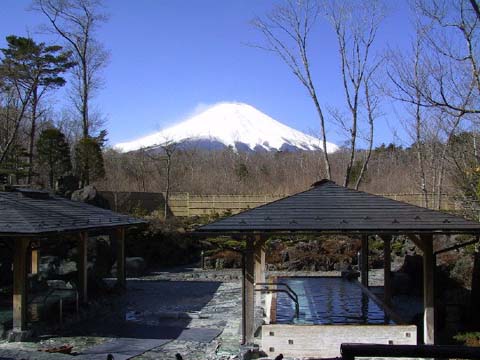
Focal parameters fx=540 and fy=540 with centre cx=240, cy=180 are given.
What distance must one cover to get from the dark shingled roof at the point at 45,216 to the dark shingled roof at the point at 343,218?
12.0ft

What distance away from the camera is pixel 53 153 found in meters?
27.8

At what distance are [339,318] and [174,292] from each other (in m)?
8.01

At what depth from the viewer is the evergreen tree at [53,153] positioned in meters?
27.6

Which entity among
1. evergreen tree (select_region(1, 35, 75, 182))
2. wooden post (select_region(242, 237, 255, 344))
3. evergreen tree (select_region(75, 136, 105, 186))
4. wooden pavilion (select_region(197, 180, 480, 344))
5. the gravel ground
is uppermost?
evergreen tree (select_region(1, 35, 75, 182))

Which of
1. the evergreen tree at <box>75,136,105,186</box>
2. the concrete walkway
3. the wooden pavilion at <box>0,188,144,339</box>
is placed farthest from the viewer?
the evergreen tree at <box>75,136,105,186</box>

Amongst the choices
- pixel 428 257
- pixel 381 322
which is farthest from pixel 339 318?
pixel 428 257

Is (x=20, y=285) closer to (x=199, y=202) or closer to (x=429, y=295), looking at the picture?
(x=429, y=295)

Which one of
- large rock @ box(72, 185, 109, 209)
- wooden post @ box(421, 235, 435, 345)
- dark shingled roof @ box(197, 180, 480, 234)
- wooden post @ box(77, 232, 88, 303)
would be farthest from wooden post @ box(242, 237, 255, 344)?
large rock @ box(72, 185, 109, 209)

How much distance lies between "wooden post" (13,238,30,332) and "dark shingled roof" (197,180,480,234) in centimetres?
391

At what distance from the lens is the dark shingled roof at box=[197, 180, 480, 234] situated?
9.12 m

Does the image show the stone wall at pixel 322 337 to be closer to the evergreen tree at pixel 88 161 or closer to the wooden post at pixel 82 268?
the wooden post at pixel 82 268

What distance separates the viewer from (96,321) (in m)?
12.6

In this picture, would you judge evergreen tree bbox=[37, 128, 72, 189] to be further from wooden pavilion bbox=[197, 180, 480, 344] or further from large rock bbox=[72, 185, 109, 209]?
wooden pavilion bbox=[197, 180, 480, 344]

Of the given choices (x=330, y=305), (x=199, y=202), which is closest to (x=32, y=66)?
(x=199, y=202)
